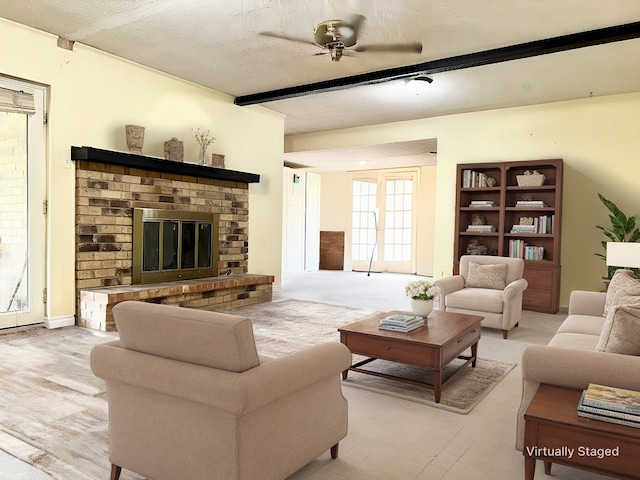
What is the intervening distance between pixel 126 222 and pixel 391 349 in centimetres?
346

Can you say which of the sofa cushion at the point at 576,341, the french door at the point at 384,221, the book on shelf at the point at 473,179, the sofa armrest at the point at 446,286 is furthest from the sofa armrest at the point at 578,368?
the french door at the point at 384,221

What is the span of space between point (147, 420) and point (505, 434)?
1.81 m

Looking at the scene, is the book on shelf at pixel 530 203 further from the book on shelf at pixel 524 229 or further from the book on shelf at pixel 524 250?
the book on shelf at pixel 524 250

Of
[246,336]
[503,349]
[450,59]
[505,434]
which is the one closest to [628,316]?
[505,434]

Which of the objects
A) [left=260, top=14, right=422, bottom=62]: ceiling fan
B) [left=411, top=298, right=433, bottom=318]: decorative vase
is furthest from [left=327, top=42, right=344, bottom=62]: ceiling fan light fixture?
[left=411, top=298, right=433, bottom=318]: decorative vase

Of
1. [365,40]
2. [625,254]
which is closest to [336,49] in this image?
[365,40]

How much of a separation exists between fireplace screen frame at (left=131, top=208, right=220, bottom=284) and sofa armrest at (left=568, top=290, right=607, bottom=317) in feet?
13.8

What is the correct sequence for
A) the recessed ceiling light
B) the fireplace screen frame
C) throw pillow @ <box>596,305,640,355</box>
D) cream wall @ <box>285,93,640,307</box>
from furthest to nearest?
cream wall @ <box>285,93,640,307</box> < the recessed ceiling light < the fireplace screen frame < throw pillow @ <box>596,305,640,355</box>

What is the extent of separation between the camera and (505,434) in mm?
2533

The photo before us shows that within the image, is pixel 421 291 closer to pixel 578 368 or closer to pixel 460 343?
pixel 460 343

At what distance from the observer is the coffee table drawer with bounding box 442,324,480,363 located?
3.08 m

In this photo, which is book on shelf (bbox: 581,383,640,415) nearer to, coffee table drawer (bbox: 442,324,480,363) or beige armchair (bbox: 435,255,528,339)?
coffee table drawer (bbox: 442,324,480,363)

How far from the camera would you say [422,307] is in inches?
143

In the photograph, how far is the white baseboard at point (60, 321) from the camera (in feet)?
15.4
